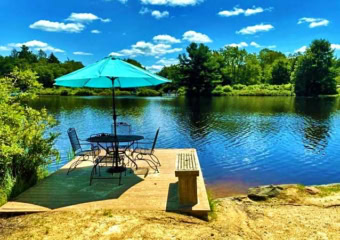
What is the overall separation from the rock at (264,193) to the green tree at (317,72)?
45.5 metres

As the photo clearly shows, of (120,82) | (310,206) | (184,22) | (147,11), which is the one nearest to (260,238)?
(310,206)

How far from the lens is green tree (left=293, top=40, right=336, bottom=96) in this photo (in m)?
44.1

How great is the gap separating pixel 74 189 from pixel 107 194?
707 millimetres

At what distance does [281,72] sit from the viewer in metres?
54.7

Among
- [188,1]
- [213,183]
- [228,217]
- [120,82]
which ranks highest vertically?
[188,1]

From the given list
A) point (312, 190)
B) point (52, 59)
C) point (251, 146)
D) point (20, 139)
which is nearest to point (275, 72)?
point (251, 146)

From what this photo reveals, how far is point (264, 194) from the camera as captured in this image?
5.24 m

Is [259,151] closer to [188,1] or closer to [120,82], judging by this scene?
[120,82]

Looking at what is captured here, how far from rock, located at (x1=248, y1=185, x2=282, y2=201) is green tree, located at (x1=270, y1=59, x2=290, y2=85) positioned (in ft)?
180

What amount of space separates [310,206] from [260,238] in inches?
76.2

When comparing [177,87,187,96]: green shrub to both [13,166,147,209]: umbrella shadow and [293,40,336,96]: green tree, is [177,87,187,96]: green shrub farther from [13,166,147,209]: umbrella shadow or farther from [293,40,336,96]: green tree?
[13,166,147,209]: umbrella shadow

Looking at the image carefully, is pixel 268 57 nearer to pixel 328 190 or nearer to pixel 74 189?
pixel 328 190

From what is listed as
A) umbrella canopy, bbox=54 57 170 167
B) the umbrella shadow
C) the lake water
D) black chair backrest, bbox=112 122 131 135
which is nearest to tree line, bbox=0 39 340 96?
the lake water

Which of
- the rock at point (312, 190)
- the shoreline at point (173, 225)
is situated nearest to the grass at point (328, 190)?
the rock at point (312, 190)
